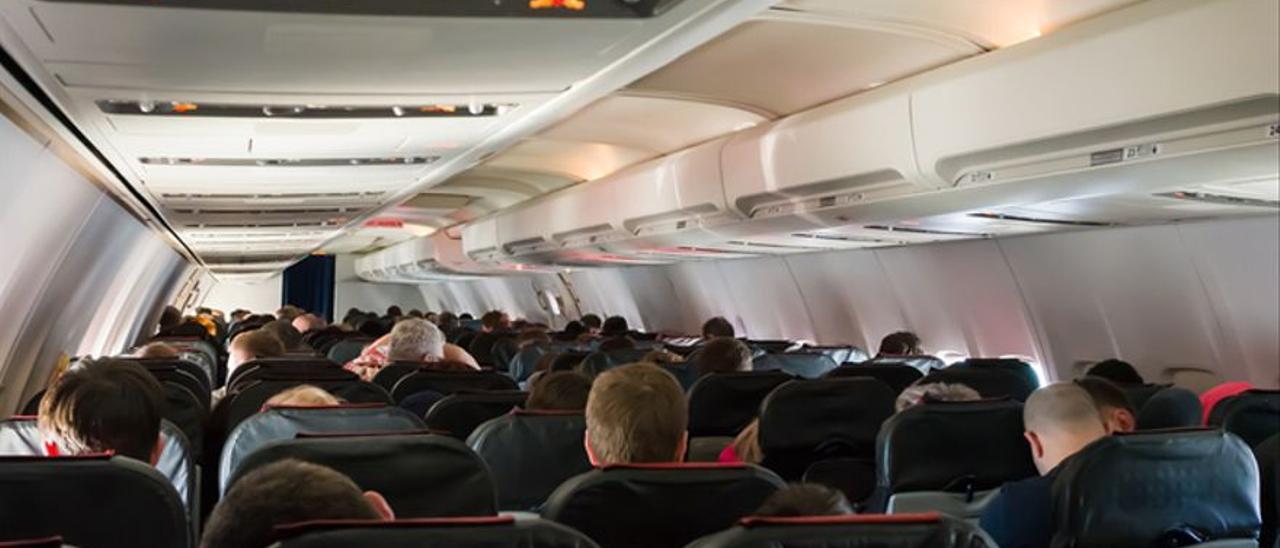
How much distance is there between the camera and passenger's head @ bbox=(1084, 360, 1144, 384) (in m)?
7.89

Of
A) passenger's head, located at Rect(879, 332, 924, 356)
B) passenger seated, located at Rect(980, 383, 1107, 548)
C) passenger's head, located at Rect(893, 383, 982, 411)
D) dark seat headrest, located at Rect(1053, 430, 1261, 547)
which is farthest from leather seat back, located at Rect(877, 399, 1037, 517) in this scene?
passenger's head, located at Rect(879, 332, 924, 356)

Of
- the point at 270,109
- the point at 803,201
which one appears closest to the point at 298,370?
the point at 270,109

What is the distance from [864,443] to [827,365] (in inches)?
176

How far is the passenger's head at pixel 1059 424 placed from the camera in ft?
14.8

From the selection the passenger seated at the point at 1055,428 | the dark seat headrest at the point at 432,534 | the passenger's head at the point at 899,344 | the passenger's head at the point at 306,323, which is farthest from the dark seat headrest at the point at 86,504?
the passenger's head at the point at 306,323

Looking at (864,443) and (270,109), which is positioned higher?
(270,109)

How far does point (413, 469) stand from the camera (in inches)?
149

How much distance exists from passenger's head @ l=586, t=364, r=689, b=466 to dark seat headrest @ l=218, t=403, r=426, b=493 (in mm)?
1130

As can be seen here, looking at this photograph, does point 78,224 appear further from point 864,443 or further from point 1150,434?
point 1150,434

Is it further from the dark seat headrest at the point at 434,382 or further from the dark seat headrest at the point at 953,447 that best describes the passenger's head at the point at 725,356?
the dark seat headrest at the point at 953,447

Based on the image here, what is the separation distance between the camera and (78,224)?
10.4m

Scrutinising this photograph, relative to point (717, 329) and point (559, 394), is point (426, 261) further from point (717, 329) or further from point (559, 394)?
point (559, 394)

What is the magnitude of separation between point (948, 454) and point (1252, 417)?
169 cm

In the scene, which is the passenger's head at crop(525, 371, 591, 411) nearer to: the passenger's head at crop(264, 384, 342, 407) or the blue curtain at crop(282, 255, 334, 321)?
the passenger's head at crop(264, 384, 342, 407)
